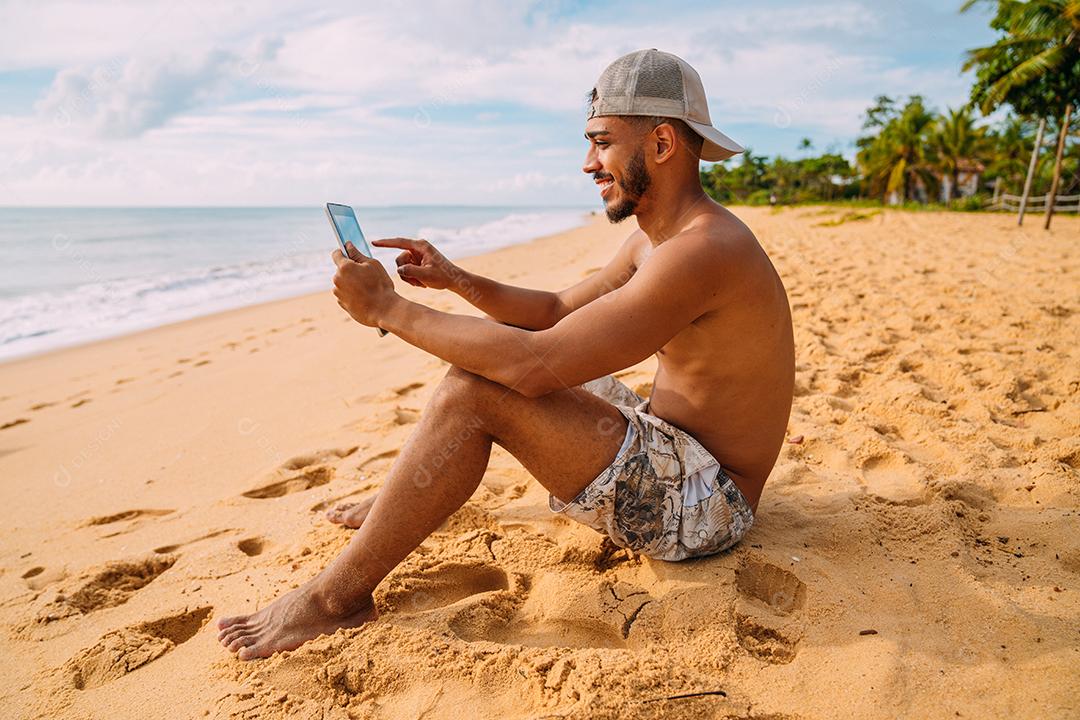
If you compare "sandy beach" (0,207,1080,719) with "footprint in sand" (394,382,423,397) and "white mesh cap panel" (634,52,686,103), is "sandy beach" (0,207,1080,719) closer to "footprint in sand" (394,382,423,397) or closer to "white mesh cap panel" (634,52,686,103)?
"footprint in sand" (394,382,423,397)

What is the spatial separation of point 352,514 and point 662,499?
3.83 ft

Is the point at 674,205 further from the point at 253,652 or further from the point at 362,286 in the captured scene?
the point at 253,652

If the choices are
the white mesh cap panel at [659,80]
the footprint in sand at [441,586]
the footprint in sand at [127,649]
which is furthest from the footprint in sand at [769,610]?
the footprint in sand at [127,649]

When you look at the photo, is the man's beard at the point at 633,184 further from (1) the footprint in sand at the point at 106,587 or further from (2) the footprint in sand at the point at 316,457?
(1) the footprint in sand at the point at 106,587

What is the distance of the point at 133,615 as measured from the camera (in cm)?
208

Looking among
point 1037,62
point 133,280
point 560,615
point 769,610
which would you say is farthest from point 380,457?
point 1037,62

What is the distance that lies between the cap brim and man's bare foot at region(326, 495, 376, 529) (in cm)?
167

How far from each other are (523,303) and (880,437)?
1.62 m

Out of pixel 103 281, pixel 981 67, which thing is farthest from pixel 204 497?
pixel 981 67

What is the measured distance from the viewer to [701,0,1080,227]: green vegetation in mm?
13539

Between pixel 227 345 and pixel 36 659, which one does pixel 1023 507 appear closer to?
pixel 36 659

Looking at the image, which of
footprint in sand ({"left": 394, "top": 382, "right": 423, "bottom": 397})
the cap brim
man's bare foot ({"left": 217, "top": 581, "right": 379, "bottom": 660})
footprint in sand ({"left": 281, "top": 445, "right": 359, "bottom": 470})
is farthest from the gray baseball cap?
footprint in sand ({"left": 394, "top": 382, "right": 423, "bottom": 397})

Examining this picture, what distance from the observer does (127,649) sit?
1872 mm

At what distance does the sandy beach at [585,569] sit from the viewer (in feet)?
5.12
